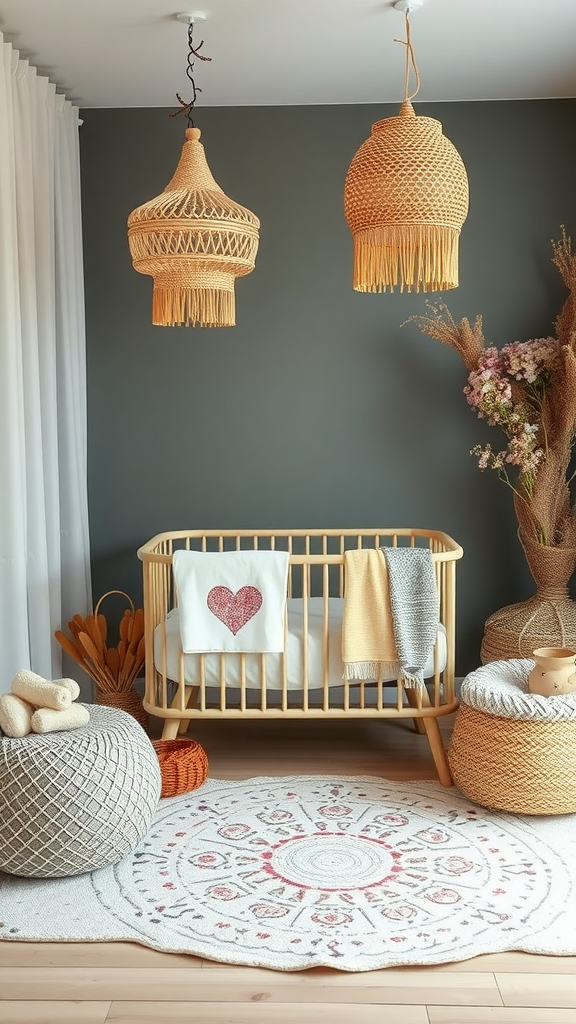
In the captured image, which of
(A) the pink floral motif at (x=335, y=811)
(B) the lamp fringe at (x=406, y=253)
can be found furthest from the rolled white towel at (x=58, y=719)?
(B) the lamp fringe at (x=406, y=253)

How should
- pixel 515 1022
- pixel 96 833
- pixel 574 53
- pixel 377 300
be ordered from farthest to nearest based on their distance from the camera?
pixel 377 300 → pixel 574 53 → pixel 96 833 → pixel 515 1022

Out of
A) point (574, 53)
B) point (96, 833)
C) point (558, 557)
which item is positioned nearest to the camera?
point (96, 833)

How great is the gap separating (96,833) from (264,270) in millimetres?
2360

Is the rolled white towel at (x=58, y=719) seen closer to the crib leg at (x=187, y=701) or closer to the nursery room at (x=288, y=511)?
the nursery room at (x=288, y=511)

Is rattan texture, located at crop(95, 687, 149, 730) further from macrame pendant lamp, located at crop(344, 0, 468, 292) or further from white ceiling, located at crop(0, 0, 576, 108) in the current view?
white ceiling, located at crop(0, 0, 576, 108)

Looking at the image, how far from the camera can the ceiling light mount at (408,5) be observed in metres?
2.92

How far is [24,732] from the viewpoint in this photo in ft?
8.31

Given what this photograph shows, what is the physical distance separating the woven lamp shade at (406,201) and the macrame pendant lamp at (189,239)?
407 millimetres

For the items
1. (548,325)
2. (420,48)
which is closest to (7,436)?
(420,48)

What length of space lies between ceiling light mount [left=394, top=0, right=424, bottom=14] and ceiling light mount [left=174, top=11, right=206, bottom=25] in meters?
0.59

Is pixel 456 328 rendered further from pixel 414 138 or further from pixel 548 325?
pixel 414 138

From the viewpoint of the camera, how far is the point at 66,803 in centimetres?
241

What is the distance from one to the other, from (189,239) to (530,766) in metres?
1.77

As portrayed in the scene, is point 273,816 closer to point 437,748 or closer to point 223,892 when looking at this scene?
point 223,892
